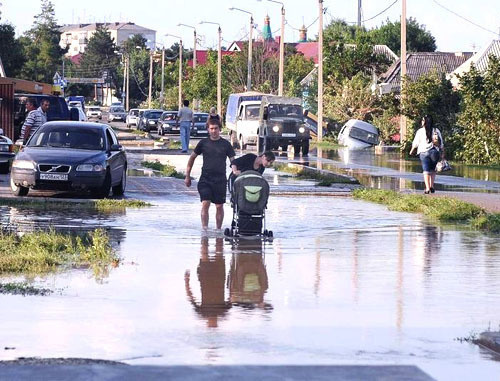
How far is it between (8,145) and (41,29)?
162 metres

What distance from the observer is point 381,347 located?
9992 mm

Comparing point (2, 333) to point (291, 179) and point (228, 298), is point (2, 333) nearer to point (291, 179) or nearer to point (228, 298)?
point (228, 298)

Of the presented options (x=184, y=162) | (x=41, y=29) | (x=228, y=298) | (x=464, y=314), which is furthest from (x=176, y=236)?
(x=41, y=29)

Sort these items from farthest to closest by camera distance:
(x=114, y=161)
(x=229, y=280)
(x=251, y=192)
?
(x=114, y=161) < (x=251, y=192) < (x=229, y=280)

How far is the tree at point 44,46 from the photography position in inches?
6132

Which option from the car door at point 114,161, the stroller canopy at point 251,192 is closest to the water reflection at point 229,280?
the stroller canopy at point 251,192

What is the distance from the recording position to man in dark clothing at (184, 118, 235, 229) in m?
18.9

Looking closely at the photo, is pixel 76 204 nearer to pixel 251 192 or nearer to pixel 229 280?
pixel 251 192

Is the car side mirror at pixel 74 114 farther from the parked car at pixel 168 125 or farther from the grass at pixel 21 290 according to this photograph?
the grass at pixel 21 290

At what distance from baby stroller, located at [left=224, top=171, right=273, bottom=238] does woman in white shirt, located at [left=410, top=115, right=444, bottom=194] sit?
33.8 feet

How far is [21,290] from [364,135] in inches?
1940

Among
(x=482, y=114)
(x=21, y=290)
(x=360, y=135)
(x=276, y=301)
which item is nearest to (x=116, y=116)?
(x=360, y=135)

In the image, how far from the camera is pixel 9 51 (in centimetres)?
9012

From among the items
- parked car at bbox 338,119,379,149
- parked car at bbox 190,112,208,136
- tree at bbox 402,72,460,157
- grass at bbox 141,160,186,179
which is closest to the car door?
grass at bbox 141,160,186,179
